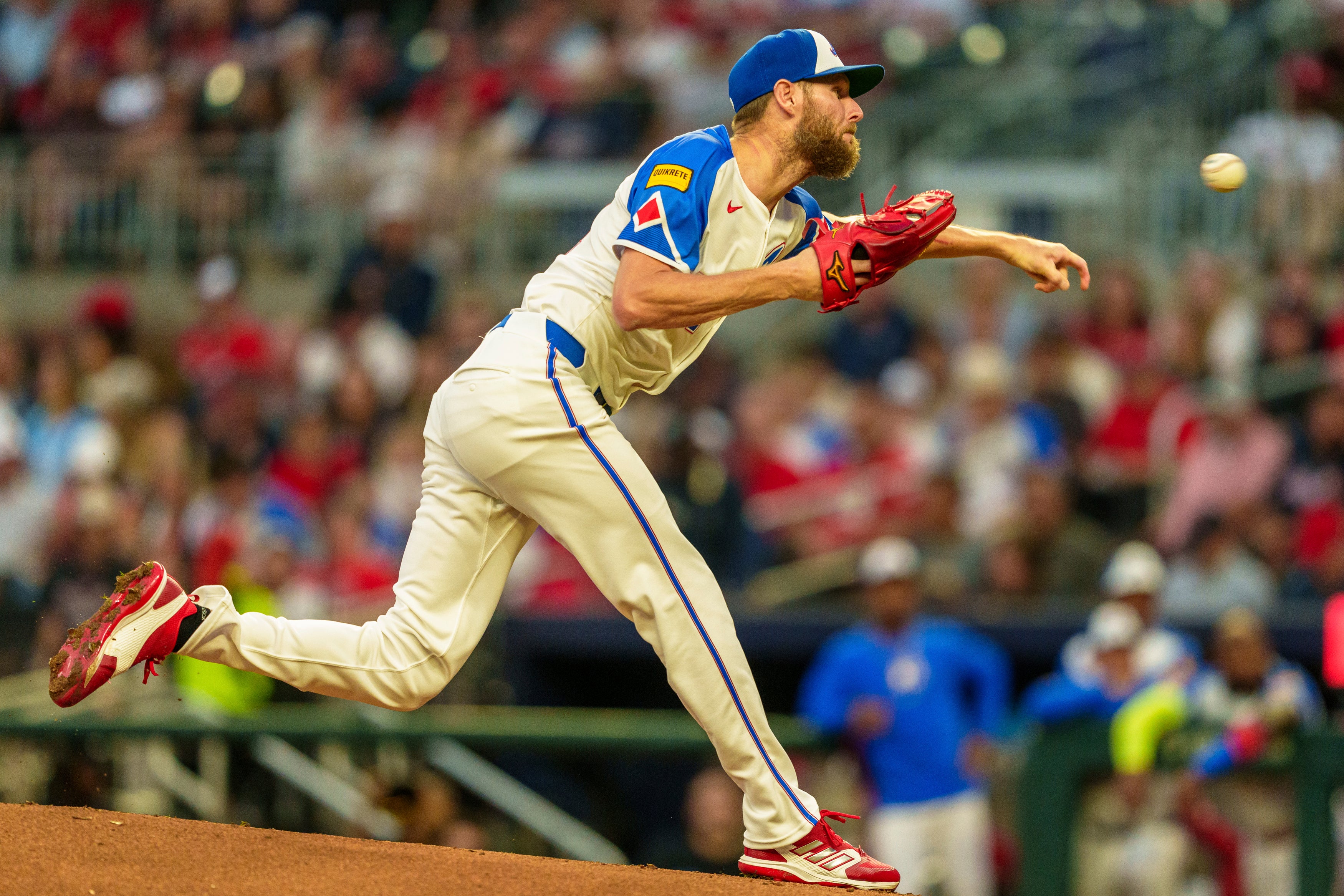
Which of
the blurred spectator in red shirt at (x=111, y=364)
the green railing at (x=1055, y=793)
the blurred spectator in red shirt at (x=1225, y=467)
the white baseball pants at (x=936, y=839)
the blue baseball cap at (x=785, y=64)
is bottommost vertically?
the white baseball pants at (x=936, y=839)

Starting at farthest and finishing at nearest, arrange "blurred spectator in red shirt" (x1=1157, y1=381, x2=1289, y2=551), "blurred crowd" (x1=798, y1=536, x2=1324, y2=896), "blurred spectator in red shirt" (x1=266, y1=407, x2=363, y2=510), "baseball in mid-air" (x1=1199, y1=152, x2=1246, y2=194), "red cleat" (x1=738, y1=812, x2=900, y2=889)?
"blurred spectator in red shirt" (x1=266, y1=407, x2=363, y2=510) < "blurred spectator in red shirt" (x1=1157, y1=381, x2=1289, y2=551) < "blurred crowd" (x1=798, y1=536, x2=1324, y2=896) < "baseball in mid-air" (x1=1199, y1=152, x2=1246, y2=194) < "red cleat" (x1=738, y1=812, x2=900, y2=889)

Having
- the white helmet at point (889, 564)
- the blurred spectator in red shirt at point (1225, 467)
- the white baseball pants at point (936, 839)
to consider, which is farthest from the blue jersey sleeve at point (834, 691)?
the blurred spectator in red shirt at point (1225, 467)

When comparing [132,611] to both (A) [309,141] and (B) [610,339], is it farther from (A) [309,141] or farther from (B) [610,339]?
(A) [309,141]

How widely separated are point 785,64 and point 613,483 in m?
1.08

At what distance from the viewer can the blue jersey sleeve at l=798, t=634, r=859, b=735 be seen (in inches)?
277

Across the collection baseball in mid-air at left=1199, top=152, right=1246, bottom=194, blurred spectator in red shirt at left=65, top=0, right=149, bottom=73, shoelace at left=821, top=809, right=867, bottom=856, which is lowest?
shoelace at left=821, top=809, right=867, bottom=856

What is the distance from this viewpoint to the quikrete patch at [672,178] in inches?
149

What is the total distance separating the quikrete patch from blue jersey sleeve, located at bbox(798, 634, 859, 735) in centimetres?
365

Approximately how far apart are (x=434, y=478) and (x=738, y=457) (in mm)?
5097

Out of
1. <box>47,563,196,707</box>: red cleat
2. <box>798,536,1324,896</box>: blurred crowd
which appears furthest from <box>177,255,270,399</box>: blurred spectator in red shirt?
<box>47,563,196,707</box>: red cleat

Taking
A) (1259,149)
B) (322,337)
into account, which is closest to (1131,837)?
(1259,149)

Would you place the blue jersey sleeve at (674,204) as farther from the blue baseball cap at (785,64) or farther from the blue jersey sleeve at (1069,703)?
the blue jersey sleeve at (1069,703)

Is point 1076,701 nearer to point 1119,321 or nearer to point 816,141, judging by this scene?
point 1119,321

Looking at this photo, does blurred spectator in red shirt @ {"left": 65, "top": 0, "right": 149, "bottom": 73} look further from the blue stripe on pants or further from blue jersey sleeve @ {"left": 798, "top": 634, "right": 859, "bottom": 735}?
the blue stripe on pants
